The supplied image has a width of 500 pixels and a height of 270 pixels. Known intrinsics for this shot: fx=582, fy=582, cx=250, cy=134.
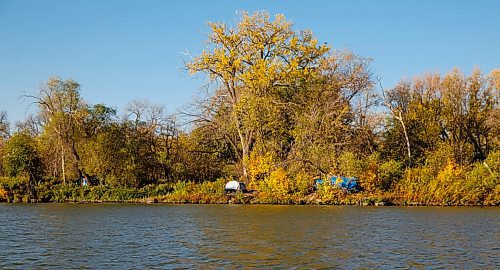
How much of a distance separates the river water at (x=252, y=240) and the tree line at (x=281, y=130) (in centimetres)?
1194

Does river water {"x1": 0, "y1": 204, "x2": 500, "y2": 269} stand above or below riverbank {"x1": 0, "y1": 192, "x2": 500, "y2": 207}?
below

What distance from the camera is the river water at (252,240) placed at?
16.3 metres

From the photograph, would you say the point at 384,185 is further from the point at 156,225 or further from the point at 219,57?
the point at 156,225

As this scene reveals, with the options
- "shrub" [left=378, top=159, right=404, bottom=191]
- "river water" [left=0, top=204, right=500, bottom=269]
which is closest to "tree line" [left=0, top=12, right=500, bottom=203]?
"shrub" [left=378, top=159, right=404, bottom=191]

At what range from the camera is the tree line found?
144ft

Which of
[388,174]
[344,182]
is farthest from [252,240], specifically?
[388,174]

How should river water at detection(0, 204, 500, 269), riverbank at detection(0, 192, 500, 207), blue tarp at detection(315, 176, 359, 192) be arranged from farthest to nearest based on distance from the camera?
blue tarp at detection(315, 176, 359, 192) < riverbank at detection(0, 192, 500, 207) < river water at detection(0, 204, 500, 269)

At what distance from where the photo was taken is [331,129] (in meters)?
43.6

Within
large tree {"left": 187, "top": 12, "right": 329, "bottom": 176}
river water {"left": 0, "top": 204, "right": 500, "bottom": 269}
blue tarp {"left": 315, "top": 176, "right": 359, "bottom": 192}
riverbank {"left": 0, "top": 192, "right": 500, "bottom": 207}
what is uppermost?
large tree {"left": 187, "top": 12, "right": 329, "bottom": 176}

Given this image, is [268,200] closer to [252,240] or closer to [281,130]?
[281,130]

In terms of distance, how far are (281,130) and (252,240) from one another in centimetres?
2715

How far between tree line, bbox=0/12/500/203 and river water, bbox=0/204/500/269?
11938 millimetres

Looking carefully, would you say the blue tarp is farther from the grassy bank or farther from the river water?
the river water

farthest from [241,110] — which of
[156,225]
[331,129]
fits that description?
[156,225]
